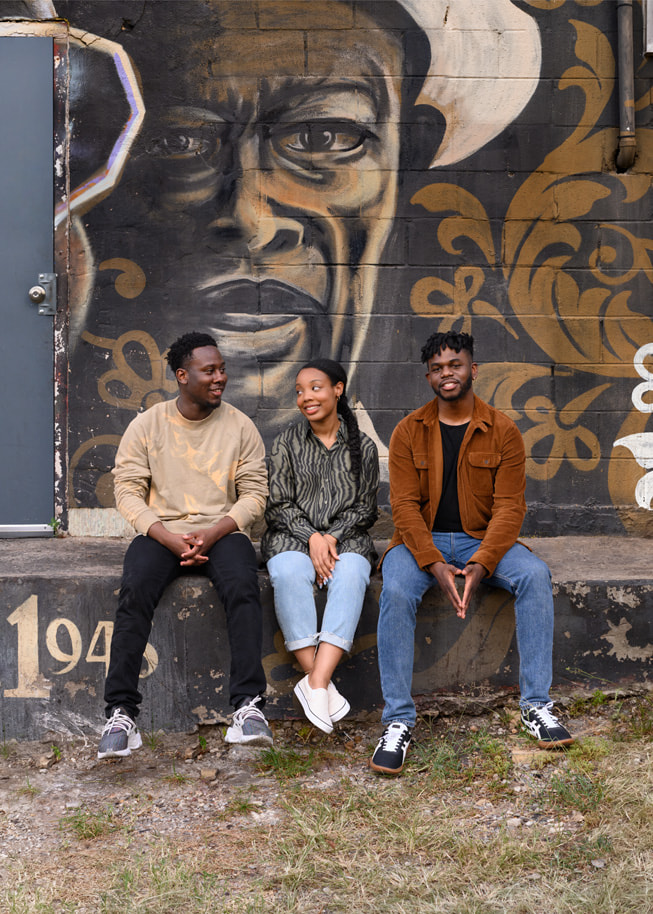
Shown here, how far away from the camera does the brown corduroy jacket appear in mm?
3496

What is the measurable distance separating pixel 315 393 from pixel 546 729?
5.40ft

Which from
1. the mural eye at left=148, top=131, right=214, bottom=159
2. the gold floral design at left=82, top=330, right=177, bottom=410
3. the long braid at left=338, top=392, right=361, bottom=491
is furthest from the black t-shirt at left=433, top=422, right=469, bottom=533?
the mural eye at left=148, top=131, right=214, bottom=159

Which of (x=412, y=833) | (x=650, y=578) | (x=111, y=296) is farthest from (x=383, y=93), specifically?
(x=412, y=833)

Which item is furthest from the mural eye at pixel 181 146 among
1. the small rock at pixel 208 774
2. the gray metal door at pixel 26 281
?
the small rock at pixel 208 774

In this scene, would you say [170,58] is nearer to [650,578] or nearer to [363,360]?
[363,360]

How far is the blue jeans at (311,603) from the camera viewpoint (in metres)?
3.31

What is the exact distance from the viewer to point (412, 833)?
2.70 meters

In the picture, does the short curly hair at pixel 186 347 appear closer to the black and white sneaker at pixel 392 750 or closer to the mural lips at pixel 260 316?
the mural lips at pixel 260 316

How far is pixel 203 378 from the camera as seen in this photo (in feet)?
12.0

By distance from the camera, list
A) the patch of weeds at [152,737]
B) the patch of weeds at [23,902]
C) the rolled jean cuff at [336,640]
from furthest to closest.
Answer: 1. the patch of weeds at [152,737]
2. the rolled jean cuff at [336,640]
3. the patch of weeds at [23,902]

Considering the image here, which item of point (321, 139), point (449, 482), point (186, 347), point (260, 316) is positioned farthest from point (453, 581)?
point (321, 139)

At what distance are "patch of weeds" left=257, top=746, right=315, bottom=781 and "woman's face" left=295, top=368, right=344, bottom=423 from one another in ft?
4.57

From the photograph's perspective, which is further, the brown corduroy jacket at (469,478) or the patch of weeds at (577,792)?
the brown corduroy jacket at (469,478)

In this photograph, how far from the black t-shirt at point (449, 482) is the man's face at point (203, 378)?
0.99m
